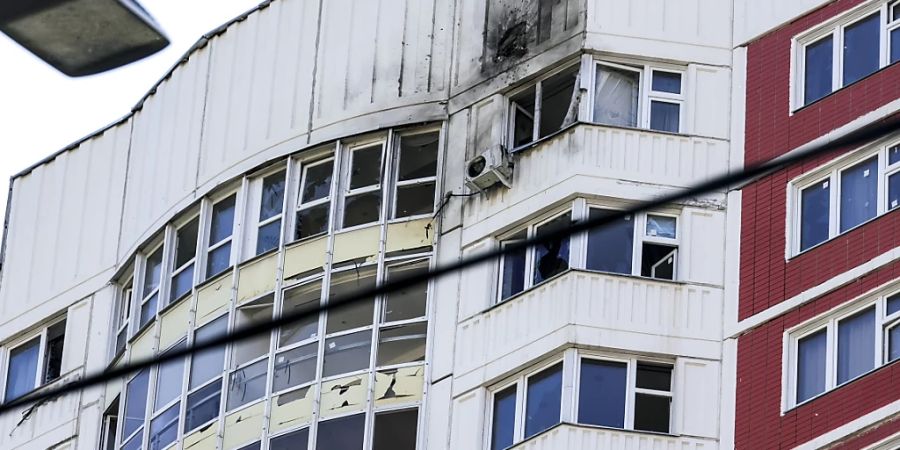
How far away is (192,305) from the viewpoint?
30.9m

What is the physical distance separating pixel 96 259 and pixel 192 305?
174 inches

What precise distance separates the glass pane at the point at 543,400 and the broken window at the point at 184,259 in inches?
244

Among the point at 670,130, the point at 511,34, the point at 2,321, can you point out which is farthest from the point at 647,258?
the point at 2,321

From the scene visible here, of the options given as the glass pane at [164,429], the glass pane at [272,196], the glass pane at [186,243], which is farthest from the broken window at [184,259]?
the glass pane at [164,429]

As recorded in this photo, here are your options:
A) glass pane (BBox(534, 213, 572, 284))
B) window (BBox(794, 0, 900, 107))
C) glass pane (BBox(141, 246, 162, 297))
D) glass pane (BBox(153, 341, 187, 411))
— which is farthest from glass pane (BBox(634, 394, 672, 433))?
glass pane (BBox(141, 246, 162, 297))

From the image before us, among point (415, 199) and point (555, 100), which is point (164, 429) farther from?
point (555, 100)

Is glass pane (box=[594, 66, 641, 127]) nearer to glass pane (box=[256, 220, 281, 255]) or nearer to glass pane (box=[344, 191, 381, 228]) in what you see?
glass pane (box=[344, 191, 381, 228])

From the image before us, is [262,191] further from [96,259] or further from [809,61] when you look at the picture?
[809,61]

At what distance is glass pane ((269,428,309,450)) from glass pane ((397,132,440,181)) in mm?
3797

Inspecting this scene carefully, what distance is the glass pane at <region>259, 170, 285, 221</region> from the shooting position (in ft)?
101

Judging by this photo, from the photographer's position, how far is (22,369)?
1411 inches

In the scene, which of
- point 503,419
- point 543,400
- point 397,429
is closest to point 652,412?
point 543,400

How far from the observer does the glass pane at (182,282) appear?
31.5 metres

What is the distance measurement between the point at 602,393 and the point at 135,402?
7.90 metres
